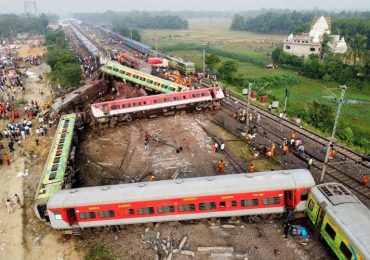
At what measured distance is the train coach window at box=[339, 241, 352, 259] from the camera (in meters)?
14.8

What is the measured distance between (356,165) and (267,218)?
1142 cm

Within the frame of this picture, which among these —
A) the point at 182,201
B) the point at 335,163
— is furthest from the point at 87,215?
the point at 335,163

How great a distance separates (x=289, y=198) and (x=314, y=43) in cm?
7495

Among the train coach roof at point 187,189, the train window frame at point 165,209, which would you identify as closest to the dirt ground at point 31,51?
the train coach roof at point 187,189

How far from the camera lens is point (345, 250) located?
1507cm

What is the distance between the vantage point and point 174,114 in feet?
131

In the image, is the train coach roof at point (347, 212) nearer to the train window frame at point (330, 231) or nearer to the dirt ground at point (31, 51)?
the train window frame at point (330, 231)

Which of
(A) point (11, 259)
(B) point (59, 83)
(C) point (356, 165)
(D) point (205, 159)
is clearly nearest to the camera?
(A) point (11, 259)

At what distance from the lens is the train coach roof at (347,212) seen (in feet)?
47.3

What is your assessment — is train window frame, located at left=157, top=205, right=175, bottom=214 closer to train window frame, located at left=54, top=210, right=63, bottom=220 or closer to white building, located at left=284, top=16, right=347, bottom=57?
train window frame, located at left=54, top=210, right=63, bottom=220

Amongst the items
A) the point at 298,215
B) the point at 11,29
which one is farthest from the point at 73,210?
the point at 11,29

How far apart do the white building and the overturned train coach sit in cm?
5478

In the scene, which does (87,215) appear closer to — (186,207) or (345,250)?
(186,207)

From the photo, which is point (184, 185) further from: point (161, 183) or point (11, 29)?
point (11, 29)
